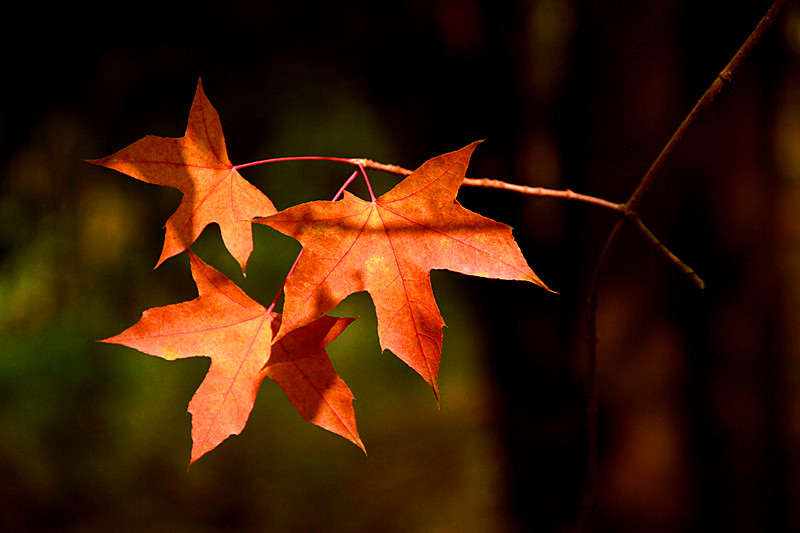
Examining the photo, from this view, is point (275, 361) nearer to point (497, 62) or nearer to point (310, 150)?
point (497, 62)

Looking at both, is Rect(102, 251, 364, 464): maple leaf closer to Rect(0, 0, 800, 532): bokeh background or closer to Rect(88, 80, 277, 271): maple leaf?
Rect(88, 80, 277, 271): maple leaf

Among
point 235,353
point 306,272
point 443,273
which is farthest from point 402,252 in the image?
point 443,273

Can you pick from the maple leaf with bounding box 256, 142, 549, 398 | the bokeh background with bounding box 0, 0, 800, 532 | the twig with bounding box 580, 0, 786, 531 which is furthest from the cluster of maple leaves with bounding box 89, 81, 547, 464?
the bokeh background with bounding box 0, 0, 800, 532

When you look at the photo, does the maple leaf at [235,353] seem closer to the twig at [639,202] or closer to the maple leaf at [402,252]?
the maple leaf at [402,252]

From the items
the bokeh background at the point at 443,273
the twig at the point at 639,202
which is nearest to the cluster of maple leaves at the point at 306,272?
the twig at the point at 639,202

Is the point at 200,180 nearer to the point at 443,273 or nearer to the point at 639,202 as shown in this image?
the point at 639,202

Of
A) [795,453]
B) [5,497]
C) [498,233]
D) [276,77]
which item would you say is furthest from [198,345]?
[276,77]
